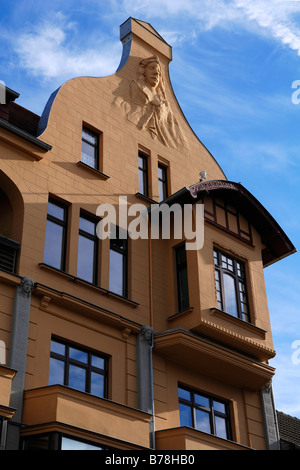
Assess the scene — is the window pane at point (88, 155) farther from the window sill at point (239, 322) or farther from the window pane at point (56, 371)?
the window pane at point (56, 371)

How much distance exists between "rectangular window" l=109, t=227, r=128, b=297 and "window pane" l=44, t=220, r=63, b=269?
1.78 meters

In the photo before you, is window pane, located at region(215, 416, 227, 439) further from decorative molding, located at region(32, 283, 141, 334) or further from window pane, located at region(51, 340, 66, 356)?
window pane, located at region(51, 340, 66, 356)

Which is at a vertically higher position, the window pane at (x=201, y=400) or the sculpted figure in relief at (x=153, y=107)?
the sculpted figure in relief at (x=153, y=107)

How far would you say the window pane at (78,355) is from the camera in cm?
1750

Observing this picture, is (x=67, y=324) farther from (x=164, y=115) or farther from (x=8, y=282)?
(x=164, y=115)

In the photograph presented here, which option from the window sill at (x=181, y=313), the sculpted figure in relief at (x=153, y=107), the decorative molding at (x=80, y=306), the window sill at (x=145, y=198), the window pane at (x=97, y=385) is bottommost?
the window pane at (x=97, y=385)

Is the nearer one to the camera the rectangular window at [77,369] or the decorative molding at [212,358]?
the rectangular window at [77,369]

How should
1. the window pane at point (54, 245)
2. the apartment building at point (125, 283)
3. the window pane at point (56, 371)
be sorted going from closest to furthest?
the apartment building at point (125, 283) → the window pane at point (56, 371) → the window pane at point (54, 245)

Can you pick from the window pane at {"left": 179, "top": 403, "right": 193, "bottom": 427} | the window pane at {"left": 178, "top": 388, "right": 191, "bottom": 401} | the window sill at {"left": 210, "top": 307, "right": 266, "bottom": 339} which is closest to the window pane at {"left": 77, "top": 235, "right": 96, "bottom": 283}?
the window sill at {"left": 210, "top": 307, "right": 266, "bottom": 339}

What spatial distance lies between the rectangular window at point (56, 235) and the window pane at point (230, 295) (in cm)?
550

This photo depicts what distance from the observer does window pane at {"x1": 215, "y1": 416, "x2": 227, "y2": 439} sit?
19.8 meters

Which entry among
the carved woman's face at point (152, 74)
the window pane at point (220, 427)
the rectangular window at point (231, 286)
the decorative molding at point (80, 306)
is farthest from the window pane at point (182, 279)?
the carved woman's face at point (152, 74)

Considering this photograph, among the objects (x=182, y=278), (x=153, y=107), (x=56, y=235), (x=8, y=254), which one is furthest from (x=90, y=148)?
(x=8, y=254)

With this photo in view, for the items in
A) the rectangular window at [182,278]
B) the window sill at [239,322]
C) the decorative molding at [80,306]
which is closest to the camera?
the decorative molding at [80,306]
